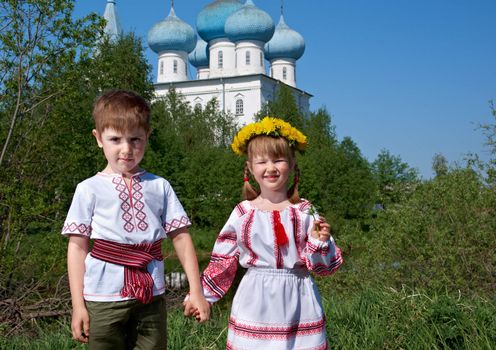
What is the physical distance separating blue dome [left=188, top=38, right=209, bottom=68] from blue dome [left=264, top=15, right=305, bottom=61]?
189 inches

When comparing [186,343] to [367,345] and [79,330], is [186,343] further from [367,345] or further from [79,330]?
[79,330]

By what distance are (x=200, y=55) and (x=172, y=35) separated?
3.80 m

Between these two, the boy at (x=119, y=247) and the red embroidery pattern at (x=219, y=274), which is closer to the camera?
the boy at (x=119, y=247)

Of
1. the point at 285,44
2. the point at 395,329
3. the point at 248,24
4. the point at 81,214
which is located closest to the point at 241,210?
the point at 81,214

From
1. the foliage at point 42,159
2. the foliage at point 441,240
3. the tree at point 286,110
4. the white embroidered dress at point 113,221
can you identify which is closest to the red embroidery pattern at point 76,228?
the white embroidered dress at point 113,221

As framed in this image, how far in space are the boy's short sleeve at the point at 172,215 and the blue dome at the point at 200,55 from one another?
1681 inches

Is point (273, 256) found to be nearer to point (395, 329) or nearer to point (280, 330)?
point (280, 330)

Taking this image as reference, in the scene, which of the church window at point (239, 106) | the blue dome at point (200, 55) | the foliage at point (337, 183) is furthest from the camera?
the blue dome at point (200, 55)

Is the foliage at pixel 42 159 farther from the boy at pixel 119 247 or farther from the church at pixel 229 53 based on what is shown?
the church at pixel 229 53

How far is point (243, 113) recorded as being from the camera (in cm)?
3988

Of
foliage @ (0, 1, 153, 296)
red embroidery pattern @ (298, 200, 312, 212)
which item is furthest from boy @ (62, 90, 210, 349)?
foliage @ (0, 1, 153, 296)

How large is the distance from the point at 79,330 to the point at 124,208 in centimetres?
51

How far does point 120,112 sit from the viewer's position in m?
2.31

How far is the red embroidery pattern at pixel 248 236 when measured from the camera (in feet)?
8.61
